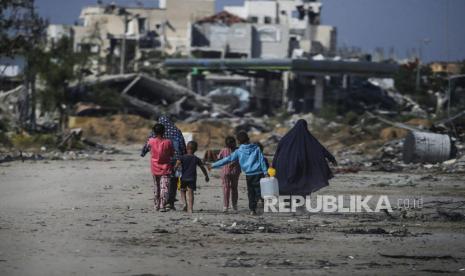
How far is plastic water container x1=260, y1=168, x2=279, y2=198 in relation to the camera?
1505 cm

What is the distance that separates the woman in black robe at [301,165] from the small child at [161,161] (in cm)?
155

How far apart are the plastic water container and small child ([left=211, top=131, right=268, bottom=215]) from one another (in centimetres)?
33

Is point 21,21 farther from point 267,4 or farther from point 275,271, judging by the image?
point 267,4

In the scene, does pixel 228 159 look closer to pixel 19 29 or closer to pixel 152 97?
pixel 19 29

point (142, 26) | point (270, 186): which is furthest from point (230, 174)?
point (142, 26)

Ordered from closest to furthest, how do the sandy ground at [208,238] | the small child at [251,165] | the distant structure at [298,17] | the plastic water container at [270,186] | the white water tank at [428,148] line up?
1. the sandy ground at [208,238]
2. the plastic water container at [270,186]
3. the small child at [251,165]
4. the white water tank at [428,148]
5. the distant structure at [298,17]

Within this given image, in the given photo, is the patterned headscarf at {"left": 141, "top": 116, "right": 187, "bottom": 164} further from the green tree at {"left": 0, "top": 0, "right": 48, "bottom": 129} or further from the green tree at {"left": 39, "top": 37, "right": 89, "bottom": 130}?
the green tree at {"left": 39, "top": 37, "right": 89, "bottom": 130}

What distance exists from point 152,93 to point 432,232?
2068 inches

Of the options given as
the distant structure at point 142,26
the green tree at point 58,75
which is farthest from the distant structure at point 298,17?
the green tree at point 58,75

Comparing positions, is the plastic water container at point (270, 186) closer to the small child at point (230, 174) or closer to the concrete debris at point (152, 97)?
the small child at point (230, 174)

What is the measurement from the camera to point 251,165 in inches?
613

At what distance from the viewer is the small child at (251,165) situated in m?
15.5

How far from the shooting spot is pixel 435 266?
10.4 meters

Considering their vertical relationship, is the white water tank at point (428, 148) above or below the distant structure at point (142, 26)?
below
